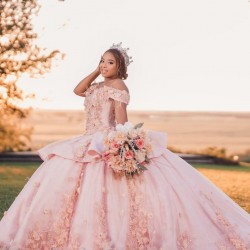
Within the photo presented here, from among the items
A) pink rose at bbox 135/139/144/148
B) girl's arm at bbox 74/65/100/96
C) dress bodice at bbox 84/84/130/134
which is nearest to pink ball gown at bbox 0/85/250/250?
dress bodice at bbox 84/84/130/134

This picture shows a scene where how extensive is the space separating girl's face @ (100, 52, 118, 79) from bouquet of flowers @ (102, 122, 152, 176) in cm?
63

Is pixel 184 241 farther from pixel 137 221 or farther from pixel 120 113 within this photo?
pixel 120 113

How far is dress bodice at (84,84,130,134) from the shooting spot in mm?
6117

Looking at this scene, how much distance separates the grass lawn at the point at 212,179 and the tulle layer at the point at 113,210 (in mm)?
4088

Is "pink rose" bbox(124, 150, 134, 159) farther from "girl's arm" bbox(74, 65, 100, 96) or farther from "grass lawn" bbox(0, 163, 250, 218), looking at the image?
"grass lawn" bbox(0, 163, 250, 218)

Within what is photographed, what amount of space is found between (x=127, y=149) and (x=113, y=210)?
1.93ft

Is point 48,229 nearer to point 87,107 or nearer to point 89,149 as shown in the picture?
point 89,149

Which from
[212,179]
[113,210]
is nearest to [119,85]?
[113,210]

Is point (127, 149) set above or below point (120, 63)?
below

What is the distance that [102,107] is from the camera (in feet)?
20.3

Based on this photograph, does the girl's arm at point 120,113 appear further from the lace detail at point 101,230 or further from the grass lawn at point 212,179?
the grass lawn at point 212,179

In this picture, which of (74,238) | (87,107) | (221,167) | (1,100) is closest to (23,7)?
(1,100)

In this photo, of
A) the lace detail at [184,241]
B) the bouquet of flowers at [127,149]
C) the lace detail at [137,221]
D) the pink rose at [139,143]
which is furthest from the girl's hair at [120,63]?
the lace detail at [184,241]

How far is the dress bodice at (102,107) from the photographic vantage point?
241 inches
